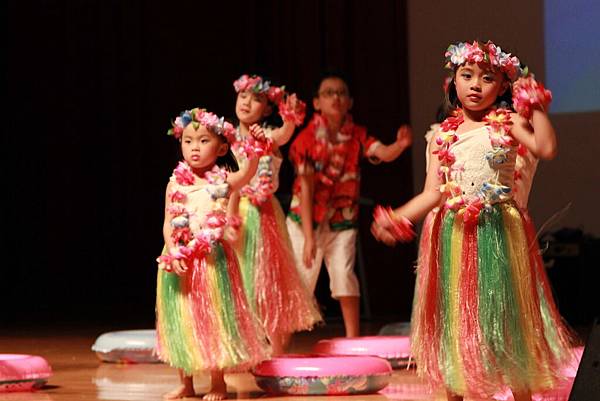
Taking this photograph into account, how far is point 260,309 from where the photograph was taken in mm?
4766

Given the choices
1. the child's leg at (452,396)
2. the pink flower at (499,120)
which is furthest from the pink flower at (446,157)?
the child's leg at (452,396)

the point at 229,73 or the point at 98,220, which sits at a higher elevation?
the point at 229,73

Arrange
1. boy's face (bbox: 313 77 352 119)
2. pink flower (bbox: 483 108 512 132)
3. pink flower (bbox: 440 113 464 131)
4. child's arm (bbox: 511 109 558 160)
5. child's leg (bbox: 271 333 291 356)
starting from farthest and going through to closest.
Result: 1. boy's face (bbox: 313 77 352 119)
2. child's leg (bbox: 271 333 291 356)
3. pink flower (bbox: 440 113 464 131)
4. pink flower (bbox: 483 108 512 132)
5. child's arm (bbox: 511 109 558 160)

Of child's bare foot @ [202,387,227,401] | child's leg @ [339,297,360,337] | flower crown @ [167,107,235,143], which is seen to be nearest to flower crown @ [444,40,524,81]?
flower crown @ [167,107,235,143]

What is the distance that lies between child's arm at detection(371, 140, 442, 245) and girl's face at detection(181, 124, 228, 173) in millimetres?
1009

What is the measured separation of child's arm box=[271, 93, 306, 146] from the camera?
5.03m

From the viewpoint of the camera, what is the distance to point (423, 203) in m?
3.19

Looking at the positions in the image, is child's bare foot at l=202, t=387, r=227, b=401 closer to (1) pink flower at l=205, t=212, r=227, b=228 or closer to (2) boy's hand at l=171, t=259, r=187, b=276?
(2) boy's hand at l=171, t=259, r=187, b=276

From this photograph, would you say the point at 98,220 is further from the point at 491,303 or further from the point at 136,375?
the point at 491,303

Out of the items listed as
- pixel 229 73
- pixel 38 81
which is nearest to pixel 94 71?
pixel 38 81

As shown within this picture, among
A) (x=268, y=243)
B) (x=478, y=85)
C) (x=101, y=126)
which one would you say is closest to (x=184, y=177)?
(x=268, y=243)

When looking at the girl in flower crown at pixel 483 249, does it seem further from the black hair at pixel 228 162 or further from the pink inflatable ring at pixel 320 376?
the black hair at pixel 228 162

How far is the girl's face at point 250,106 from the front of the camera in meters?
4.96

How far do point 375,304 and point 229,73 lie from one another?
192 centimetres
